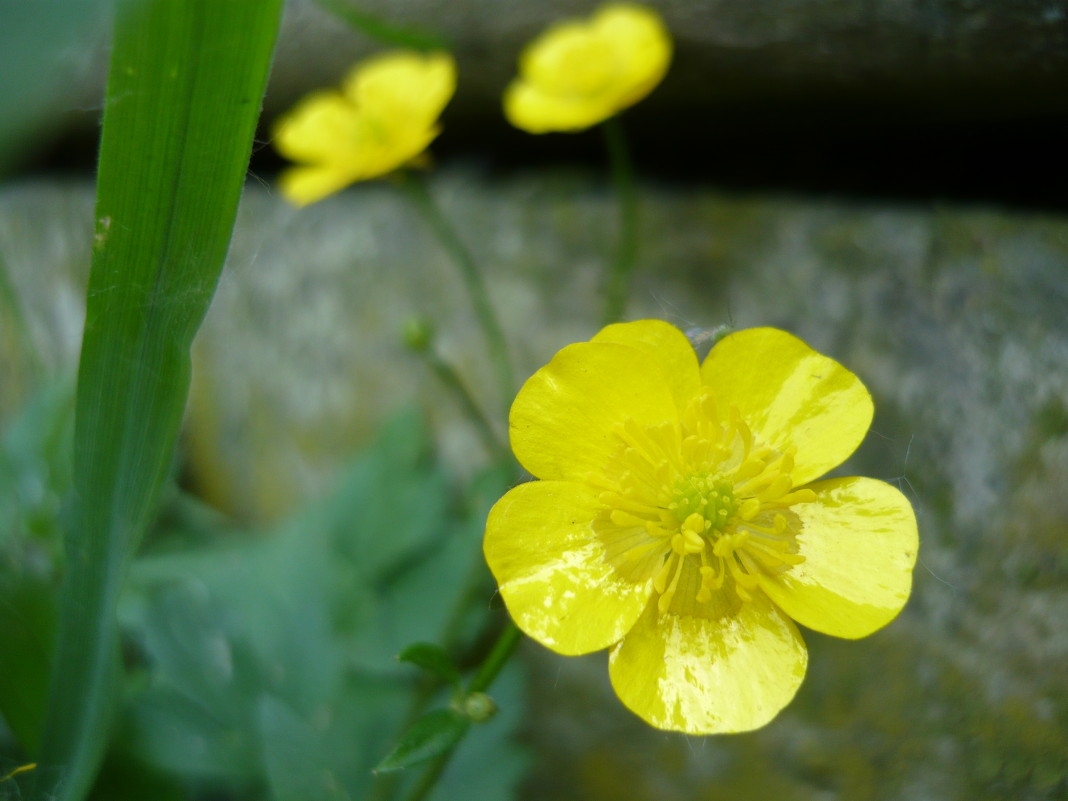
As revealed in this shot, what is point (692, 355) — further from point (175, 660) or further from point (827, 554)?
point (175, 660)

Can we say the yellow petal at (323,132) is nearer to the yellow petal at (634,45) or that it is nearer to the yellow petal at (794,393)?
the yellow petal at (634,45)

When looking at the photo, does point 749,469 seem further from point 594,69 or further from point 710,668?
point 594,69

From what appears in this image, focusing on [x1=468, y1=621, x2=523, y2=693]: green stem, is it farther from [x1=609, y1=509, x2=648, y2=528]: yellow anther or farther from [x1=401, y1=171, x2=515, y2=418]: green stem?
[x1=401, y1=171, x2=515, y2=418]: green stem

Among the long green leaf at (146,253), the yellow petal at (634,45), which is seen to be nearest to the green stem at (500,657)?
the long green leaf at (146,253)

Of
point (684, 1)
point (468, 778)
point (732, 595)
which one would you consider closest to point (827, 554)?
point (732, 595)

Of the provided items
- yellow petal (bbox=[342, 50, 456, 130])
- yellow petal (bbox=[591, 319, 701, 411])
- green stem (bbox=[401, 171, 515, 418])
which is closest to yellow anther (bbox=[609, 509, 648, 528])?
yellow petal (bbox=[591, 319, 701, 411])

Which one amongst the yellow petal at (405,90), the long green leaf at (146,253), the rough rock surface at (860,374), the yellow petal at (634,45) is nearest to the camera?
the long green leaf at (146,253)
